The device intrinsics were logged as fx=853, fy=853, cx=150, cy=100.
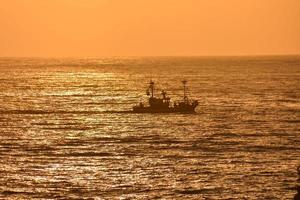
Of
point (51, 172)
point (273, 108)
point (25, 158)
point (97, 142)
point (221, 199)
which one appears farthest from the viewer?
point (273, 108)

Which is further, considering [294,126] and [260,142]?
[294,126]

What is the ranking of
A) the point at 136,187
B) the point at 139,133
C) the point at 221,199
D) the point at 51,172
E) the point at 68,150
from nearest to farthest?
the point at 221,199
the point at 136,187
the point at 51,172
the point at 68,150
the point at 139,133

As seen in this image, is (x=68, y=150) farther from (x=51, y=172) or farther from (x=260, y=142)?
(x=260, y=142)

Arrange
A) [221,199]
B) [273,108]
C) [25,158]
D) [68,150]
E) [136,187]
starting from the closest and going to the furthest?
1. [221,199]
2. [136,187]
3. [25,158]
4. [68,150]
5. [273,108]

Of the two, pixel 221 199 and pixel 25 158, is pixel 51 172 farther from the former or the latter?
pixel 221 199

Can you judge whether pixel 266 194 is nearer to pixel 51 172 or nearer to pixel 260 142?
pixel 51 172

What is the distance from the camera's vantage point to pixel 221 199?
255ft

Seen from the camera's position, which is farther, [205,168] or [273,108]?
[273,108]

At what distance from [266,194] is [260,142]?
119ft

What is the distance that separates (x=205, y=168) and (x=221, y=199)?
1596cm

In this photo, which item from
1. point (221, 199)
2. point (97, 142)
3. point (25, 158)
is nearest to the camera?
point (221, 199)

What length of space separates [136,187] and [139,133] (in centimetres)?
4464

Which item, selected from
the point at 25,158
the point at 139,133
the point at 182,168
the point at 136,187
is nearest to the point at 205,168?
the point at 182,168

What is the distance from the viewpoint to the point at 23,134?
12888 centimetres
